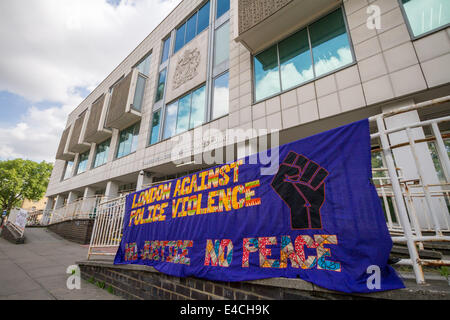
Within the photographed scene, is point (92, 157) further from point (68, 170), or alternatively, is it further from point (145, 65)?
point (145, 65)

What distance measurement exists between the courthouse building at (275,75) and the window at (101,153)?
5.91 feet

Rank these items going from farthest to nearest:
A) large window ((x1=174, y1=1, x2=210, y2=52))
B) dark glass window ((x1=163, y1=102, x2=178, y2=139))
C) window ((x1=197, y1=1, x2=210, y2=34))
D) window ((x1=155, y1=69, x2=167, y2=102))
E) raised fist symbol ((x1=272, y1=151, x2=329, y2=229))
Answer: window ((x1=155, y1=69, x2=167, y2=102))
large window ((x1=174, y1=1, x2=210, y2=52))
window ((x1=197, y1=1, x2=210, y2=34))
dark glass window ((x1=163, y1=102, x2=178, y2=139))
raised fist symbol ((x1=272, y1=151, x2=329, y2=229))

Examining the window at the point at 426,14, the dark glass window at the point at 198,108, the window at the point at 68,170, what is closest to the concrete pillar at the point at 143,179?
the dark glass window at the point at 198,108

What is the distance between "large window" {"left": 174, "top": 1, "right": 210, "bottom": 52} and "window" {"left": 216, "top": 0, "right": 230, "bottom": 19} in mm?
842

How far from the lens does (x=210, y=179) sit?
3.54 metres

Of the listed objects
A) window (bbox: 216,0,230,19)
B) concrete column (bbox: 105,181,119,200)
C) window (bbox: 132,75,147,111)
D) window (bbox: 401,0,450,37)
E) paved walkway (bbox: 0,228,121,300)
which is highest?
window (bbox: 216,0,230,19)

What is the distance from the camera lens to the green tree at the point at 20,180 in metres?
32.2

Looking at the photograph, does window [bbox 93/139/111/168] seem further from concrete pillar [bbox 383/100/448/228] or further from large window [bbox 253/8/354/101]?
concrete pillar [bbox 383/100/448/228]

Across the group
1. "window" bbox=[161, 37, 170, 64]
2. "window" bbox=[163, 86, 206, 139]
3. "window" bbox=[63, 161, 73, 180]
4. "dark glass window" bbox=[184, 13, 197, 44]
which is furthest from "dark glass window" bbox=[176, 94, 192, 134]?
"window" bbox=[63, 161, 73, 180]

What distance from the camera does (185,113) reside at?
11258mm

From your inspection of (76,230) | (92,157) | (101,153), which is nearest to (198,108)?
(76,230)

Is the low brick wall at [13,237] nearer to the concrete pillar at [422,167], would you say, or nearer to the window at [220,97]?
the window at [220,97]

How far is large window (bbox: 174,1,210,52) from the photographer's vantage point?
40.0 ft

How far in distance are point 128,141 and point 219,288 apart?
14560mm
